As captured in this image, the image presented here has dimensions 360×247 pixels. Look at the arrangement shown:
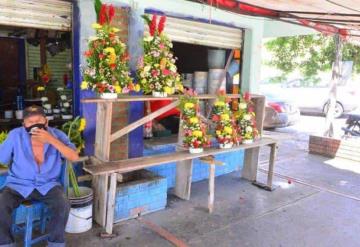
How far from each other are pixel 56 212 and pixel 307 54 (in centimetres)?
1357

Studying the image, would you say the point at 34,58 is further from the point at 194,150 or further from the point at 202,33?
the point at 194,150

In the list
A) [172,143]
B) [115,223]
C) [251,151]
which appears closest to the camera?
[115,223]

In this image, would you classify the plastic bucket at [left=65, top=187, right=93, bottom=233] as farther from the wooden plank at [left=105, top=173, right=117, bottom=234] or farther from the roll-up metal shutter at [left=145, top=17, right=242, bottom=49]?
the roll-up metal shutter at [left=145, top=17, right=242, bottom=49]

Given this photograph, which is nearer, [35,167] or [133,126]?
[35,167]

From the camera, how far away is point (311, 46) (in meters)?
14.1

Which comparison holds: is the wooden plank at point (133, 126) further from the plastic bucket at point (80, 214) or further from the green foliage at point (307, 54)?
the green foliage at point (307, 54)

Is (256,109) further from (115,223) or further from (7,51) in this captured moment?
(7,51)

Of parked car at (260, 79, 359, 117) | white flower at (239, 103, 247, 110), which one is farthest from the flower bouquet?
parked car at (260, 79, 359, 117)

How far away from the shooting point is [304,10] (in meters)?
4.70

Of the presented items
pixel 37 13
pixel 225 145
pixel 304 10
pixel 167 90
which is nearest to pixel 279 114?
pixel 304 10

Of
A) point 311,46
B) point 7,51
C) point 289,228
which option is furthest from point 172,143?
point 311,46

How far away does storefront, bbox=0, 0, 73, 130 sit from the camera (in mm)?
3531

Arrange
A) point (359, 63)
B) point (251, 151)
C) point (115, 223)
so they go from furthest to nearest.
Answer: point (359, 63) → point (251, 151) → point (115, 223)

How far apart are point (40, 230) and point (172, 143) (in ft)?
7.02
